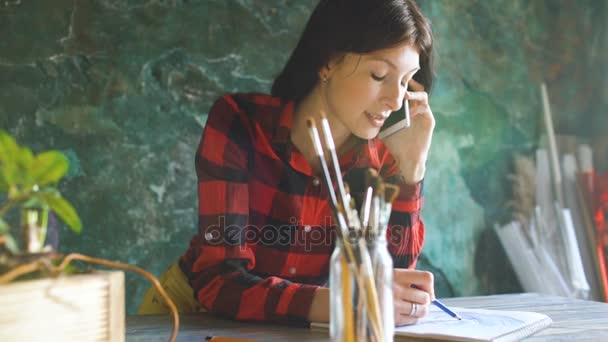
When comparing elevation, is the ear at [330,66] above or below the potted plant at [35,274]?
above

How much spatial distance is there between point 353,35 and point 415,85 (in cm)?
26

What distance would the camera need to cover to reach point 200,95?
243cm

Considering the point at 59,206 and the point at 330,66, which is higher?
the point at 330,66

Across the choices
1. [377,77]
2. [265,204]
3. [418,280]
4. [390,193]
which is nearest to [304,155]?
[265,204]

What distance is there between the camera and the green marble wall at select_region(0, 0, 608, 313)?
221 centimetres

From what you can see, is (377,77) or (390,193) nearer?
(390,193)

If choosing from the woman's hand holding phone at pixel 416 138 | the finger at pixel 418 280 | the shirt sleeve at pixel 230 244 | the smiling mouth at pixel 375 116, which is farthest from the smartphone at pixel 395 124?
the finger at pixel 418 280

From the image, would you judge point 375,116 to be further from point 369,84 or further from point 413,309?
point 413,309

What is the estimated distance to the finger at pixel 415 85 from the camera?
5.45ft

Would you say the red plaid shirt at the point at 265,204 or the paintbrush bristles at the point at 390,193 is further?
the red plaid shirt at the point at 265,204

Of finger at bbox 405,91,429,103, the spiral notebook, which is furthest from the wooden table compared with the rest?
finger at bbox 405,91,429,103

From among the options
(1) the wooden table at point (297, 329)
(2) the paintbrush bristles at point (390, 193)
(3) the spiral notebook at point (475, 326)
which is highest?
(2) the paintbrush bristles at point (390, 193)

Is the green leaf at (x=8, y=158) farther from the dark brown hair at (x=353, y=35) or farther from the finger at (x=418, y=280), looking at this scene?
the dark brown hair at (x=353, y=35)

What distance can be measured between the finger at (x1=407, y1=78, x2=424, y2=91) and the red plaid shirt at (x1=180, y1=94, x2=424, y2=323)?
17cm
